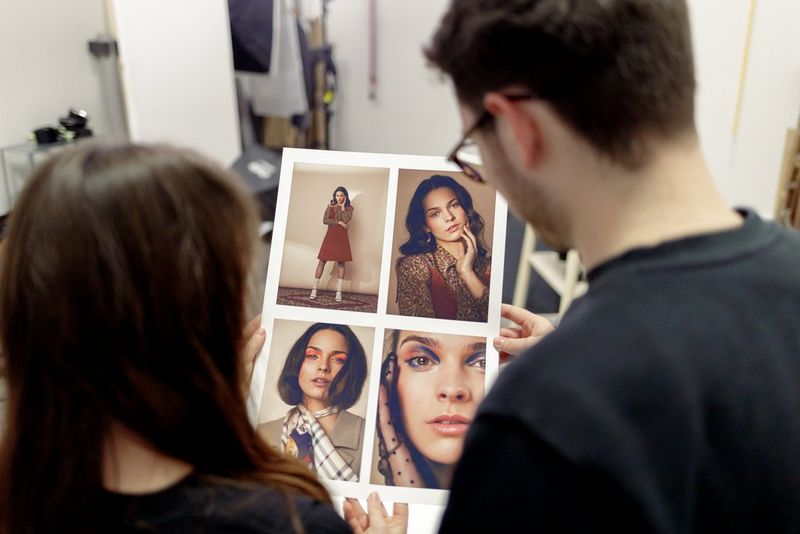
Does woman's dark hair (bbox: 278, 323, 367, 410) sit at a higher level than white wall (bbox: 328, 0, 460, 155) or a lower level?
lower

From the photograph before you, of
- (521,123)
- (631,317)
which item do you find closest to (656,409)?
(631,317)

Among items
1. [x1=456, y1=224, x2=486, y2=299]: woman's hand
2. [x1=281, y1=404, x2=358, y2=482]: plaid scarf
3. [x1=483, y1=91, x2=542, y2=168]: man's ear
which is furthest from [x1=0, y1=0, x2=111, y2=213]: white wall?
[x1=483, y1=91, x2=542, y2=168]: man's ear

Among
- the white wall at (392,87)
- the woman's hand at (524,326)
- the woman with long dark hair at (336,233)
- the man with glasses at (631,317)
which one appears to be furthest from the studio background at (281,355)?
the white wall at (392,87)

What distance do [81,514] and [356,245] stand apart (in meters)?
0.57

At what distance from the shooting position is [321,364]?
41.3 inches

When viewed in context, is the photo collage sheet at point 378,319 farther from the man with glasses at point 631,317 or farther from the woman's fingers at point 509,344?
the man with glasses at point 631,317

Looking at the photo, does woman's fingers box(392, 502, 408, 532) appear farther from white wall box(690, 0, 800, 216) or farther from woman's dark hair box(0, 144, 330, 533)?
white wall box(690, 0, 800, 216)

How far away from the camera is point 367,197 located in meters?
1.09

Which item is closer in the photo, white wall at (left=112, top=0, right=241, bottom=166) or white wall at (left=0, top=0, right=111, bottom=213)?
white wall at (left=0, top=0, right=111, bottom=213)

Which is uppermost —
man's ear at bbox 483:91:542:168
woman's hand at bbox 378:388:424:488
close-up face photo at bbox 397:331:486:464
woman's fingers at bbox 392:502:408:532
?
man's ear at bbox 483:91:542:168

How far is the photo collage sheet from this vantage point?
101 cm

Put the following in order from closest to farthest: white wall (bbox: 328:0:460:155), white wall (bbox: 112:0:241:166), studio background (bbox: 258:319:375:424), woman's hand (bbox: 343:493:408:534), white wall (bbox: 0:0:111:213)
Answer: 1. woman's hand (bbox: 343:493:408:534)
2. studio background (bbox: 258:319:375:424)
3. white wall (bbox: 0:0:111:213)
4. white wall (bbox: 112:0:241:166)
5. white wall (bbox: 328:0:460:155)

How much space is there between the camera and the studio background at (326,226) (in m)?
1.07

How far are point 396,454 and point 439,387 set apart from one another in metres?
0.12
